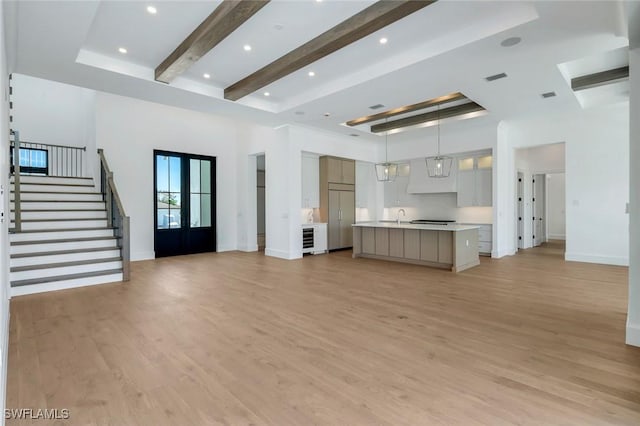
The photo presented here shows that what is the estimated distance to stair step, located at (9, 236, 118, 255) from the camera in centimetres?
519

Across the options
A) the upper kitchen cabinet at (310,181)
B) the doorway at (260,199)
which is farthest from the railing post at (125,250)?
the doorway at (260,199)

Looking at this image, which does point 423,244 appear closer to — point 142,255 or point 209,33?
point 209,33

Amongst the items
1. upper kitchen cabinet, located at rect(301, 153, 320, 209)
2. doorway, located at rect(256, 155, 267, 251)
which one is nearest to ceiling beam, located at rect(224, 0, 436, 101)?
upper kitchen cabinet, located at rect(301, 153, 320, 209)

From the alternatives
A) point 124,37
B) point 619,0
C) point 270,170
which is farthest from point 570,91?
point 124,37

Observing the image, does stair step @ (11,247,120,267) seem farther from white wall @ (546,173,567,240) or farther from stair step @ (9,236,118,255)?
white wall @ (546,173,567,240)

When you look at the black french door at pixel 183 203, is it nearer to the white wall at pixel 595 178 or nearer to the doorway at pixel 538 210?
the white wall at pixel 595 178

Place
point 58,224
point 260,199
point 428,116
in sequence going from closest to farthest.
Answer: point 58,224
point 428,116
point 260,199

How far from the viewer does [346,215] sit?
9156mm

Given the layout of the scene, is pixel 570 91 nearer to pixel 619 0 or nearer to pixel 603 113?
pixel 603 113

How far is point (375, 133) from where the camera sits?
338 inches

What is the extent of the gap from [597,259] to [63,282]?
31.5ft

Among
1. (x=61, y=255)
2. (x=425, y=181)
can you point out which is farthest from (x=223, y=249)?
(x=425, y=181)

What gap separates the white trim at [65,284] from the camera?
4562 millimetres

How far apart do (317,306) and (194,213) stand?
568 cm
